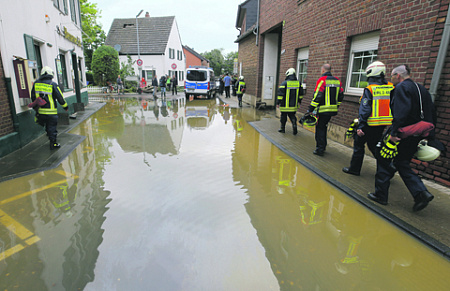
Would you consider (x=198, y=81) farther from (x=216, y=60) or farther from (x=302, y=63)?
(x=216, y=60)

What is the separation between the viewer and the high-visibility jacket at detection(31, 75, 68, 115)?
6.02m

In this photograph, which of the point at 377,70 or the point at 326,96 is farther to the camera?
the point at 326,96

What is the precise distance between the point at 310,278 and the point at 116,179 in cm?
350

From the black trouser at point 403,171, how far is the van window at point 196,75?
16701mm

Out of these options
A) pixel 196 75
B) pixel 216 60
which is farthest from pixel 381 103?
pixel 216 60

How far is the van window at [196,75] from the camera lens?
1914 cm

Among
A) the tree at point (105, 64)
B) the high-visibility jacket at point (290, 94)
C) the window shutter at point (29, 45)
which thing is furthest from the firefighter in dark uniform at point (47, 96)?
the tree at point (105, 64)

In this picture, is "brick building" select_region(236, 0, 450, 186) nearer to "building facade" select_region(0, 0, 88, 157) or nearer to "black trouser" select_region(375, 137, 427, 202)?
"black trouser" select_region(375, 137, 427, 202)

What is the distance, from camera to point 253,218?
3.51m

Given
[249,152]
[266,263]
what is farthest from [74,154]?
[266,263]

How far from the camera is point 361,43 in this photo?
658 cm

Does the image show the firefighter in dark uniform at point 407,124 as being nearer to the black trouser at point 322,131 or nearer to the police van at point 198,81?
the black trouser at point 322,131

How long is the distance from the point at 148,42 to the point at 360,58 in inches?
1303

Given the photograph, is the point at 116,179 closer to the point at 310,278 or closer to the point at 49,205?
the point at 49,205
